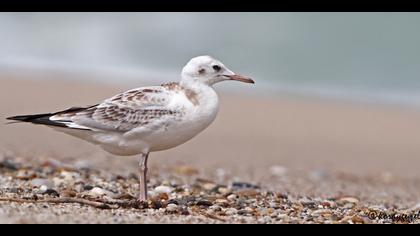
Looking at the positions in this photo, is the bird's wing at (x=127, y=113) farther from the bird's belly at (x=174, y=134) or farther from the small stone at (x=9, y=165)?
the small stone at (x=9, y=165)

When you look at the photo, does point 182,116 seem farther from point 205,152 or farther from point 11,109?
point 11,109

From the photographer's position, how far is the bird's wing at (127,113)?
672 centimetres

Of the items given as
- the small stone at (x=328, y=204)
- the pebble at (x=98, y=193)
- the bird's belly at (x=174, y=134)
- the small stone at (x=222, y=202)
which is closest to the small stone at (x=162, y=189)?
the pebble at (x=98, y=193)

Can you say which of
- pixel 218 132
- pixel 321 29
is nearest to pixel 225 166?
pixel 218 132

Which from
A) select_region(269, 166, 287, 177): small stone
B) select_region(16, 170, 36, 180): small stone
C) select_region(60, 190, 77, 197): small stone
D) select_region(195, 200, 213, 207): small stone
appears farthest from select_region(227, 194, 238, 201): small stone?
select_region(269, 166, 287, 177): small stone

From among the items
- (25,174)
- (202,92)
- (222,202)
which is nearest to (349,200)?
(222,202)

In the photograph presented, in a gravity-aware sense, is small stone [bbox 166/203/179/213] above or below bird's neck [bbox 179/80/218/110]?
below

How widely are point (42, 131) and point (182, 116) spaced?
760 centimetres

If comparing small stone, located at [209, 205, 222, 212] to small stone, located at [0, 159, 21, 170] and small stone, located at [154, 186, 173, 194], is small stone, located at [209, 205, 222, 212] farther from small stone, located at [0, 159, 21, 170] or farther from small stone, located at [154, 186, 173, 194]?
small stone, located at [0, 159, 21, 170]

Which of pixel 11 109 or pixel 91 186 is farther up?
Answer: pixel 11 109

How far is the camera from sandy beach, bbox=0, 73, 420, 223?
28.9 ft

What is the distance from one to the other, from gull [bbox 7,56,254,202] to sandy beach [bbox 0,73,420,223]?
0.79 metres

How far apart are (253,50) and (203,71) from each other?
53.4 ft

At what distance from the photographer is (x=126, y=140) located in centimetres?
681
